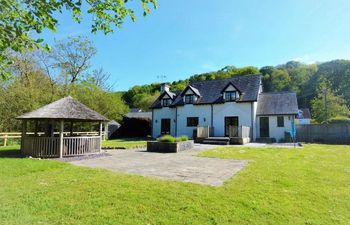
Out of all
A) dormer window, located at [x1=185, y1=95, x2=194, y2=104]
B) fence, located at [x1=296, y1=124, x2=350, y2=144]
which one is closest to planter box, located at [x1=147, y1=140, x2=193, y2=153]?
dormer window, located at [x1=185, y1=95, x2=194, y2=104]

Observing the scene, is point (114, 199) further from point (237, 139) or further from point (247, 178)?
point (237, 139)

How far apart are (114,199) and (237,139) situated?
15992 millimetres

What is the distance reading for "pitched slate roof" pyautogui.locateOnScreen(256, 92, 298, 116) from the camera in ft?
72.5

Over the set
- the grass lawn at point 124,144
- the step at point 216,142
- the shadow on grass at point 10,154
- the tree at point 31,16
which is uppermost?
the tree at point 31,16

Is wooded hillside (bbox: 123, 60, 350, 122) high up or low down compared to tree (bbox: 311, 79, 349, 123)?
up

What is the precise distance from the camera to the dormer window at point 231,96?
23.6 meters

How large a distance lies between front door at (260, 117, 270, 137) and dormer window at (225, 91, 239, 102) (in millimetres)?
3354

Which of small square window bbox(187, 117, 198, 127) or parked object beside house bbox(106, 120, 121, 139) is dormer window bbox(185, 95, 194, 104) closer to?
small square window bbox(187, 117, 198, 127)

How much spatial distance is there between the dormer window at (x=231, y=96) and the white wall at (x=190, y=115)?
7.05 feet

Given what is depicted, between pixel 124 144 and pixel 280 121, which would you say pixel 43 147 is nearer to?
pixel 124 144

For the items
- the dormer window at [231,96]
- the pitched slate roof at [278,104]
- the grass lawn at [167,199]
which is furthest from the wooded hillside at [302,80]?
the grass lawn at [167,199]

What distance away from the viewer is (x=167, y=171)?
26.0 feet

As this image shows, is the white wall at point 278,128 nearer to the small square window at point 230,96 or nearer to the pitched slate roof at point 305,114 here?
the small square window at point 230,96

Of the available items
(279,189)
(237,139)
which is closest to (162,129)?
(237,139)
